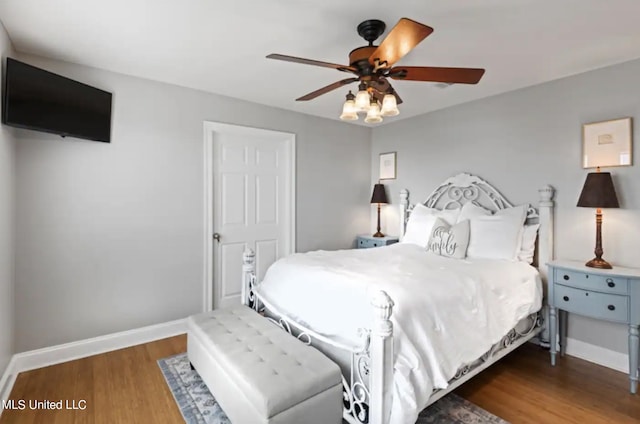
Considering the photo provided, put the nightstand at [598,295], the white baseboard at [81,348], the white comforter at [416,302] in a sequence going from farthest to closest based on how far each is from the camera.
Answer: the white baseboard at [81,348]
the nightstand at [598,295]
the white comforter at [416,302]

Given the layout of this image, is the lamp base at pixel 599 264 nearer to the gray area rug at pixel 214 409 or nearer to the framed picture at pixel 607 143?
the framed picture at pixel 607 143

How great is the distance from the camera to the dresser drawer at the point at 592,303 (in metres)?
2.36

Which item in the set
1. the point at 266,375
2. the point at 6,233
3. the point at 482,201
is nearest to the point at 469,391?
the point at 266,375

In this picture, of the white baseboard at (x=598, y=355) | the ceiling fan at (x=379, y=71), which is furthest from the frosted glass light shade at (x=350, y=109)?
the white baseboard at (x=598, y=355)

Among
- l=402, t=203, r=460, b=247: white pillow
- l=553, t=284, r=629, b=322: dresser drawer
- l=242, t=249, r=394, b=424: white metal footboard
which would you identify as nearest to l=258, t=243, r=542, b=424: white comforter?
l=242, t=249, r=394, b=424: white metal footboard

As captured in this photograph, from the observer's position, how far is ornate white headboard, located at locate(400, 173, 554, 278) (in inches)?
118

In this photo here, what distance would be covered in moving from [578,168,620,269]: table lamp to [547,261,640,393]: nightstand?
0.11 meters

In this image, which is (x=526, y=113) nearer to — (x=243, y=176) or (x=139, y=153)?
(x=243, y=176)

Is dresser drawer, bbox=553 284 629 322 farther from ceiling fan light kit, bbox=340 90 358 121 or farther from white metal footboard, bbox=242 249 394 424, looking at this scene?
ceiling fan light kit, bbox=340 90 358 121

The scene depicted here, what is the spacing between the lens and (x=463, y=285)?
7.19ft

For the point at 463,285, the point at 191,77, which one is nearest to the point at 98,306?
the point at 191,77

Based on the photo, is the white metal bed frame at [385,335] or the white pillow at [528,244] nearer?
Answer: the white metal bed frame at [385,335]

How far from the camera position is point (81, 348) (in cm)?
275

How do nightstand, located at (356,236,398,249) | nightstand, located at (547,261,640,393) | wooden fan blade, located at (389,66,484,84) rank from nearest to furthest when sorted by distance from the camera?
wooden fan blade, located at (389,66,484,84)
nightstand, located at (547,261,640,393)
nightstand, located at (356,236,398,249)
